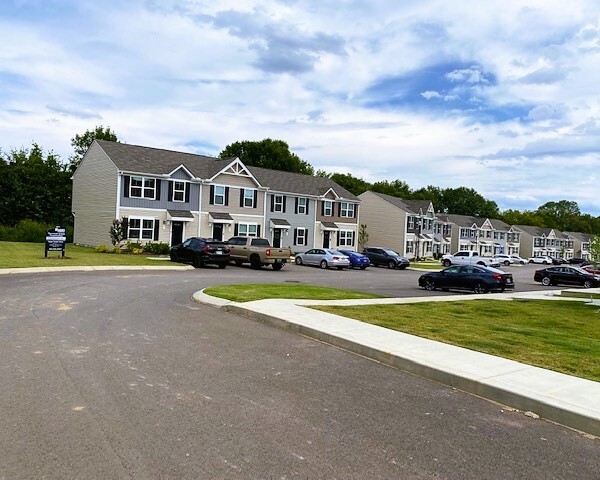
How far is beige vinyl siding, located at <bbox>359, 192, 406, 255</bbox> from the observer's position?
62.8 m

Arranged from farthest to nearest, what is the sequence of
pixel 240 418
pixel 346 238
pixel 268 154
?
pixel 268 154, pixel 346 238, pixel 240 418

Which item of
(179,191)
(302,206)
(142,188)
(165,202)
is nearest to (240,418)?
(142,188)

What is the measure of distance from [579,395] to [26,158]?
2447 inches

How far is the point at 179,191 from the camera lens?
131 feet

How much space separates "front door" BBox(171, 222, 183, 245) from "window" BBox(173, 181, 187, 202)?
6.27 feet

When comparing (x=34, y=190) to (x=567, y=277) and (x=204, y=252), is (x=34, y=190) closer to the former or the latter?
(x=204, y=252)

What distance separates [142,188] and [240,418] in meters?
34.6

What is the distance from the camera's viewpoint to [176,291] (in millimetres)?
16547

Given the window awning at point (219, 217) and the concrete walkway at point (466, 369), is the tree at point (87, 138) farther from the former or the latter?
the concrete walkway at point (466, 369)

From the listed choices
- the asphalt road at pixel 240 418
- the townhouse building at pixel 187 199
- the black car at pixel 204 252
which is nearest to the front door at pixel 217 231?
the townhouse building at pixel 187 199

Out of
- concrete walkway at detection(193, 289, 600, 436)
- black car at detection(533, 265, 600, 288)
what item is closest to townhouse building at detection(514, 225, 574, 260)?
black car at detection(533, 265, 600, 288)

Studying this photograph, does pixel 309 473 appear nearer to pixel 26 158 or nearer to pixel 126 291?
pixel 126 291

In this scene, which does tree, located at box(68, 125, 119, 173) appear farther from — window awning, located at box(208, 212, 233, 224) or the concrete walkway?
the concrete walkway

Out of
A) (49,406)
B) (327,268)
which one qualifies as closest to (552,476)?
(49,406)
